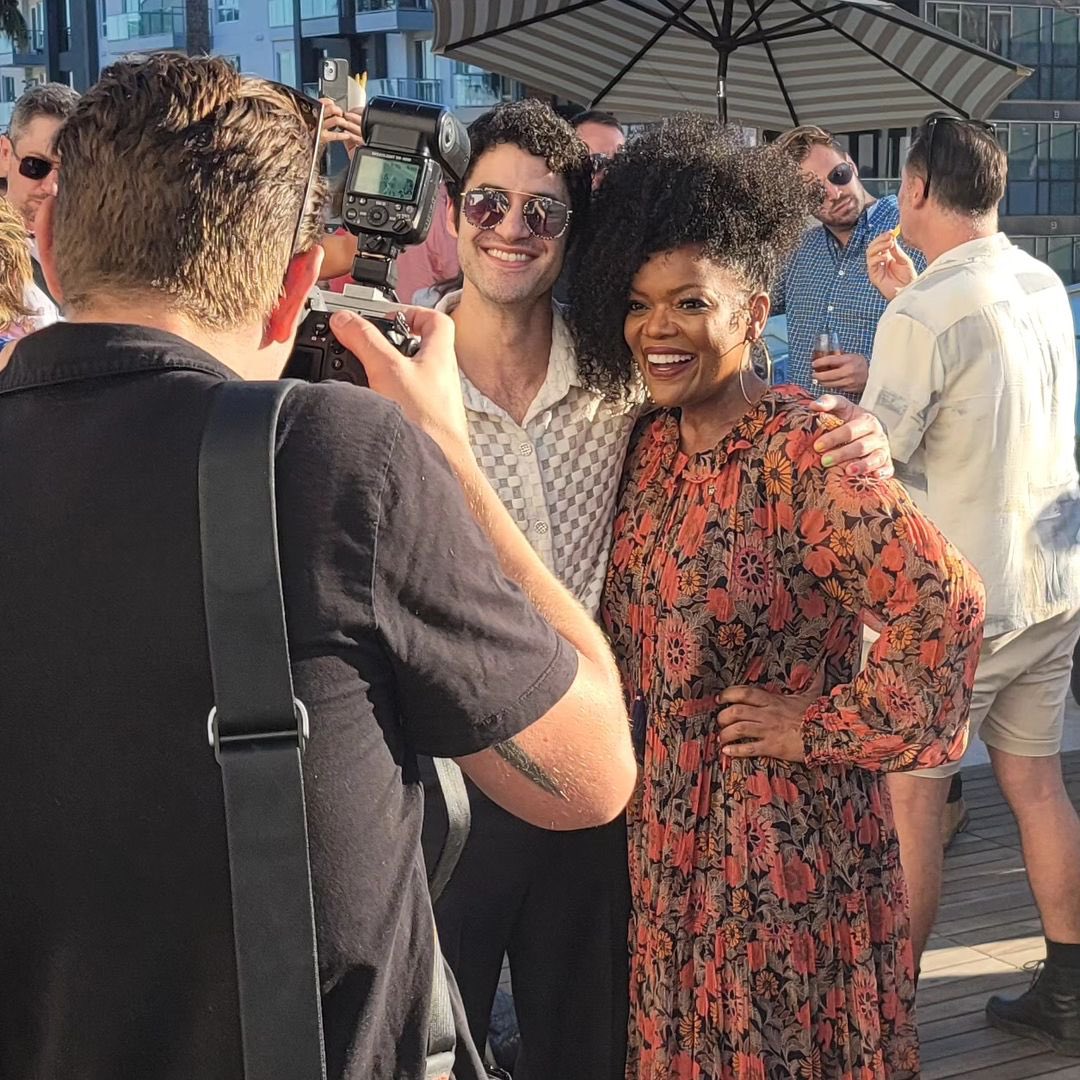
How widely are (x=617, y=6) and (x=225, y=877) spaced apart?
653cm

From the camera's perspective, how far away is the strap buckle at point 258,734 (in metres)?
1.24

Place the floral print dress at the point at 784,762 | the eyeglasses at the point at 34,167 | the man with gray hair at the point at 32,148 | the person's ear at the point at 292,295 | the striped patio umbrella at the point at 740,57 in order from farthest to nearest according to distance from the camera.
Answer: the striped patio umbrella at the point at 740,57 < the man with gray hair at the point at 32,148 < the eyeglasses at the point at 34,167 < the floral print dress at the point at 784,762 < the person's ear at the point at 292,295

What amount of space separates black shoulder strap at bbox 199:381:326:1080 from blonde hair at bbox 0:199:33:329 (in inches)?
55.5

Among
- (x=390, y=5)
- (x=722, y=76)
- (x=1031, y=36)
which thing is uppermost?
(x=390, y=5)

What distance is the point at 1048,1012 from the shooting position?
3.67 m

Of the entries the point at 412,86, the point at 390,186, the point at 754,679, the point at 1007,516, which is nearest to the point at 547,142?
the point at 390,186

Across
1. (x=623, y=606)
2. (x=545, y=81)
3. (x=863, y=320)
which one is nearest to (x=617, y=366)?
(x=623, y=606)

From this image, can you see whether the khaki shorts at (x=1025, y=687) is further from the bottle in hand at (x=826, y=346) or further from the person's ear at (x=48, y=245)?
the person's ear at (x=48, y=245)

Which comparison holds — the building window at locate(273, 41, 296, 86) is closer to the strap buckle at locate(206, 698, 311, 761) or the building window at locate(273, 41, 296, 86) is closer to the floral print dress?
the floral print dress

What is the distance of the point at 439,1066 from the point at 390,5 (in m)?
48.7

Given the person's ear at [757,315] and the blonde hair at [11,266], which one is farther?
Result: the person's ear at [757,315]

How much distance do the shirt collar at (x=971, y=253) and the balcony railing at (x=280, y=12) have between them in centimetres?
5010

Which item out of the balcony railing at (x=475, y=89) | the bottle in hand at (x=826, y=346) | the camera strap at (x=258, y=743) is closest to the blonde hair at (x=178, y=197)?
the camera strap at (x=258, y=743)

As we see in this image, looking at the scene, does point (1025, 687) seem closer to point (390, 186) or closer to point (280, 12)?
point (390, 186)
